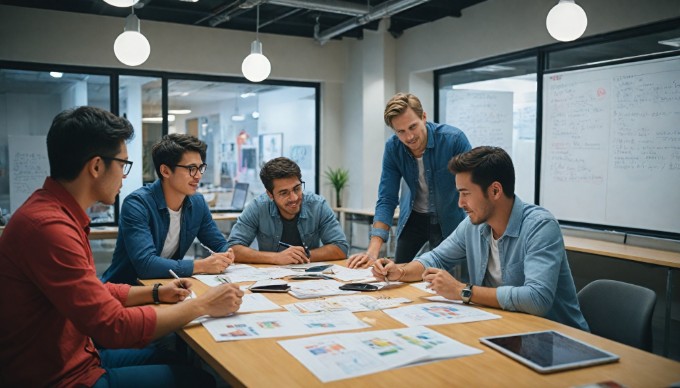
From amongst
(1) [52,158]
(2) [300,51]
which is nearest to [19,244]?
(1) [52,158]

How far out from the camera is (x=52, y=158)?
1.71 meters

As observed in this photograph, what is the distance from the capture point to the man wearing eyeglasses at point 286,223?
3.15 m

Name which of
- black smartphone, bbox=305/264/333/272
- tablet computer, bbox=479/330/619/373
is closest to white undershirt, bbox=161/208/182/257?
black smartphone, bbox=305/264/333/272

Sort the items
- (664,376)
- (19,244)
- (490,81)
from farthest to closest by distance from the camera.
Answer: (490,81) → (19,244) → (664,376)

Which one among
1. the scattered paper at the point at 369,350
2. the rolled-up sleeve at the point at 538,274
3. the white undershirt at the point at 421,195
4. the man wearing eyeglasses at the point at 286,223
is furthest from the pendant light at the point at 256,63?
the scattered paper at the point at 369,350

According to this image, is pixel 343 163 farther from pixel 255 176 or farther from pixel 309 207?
pixel 309 207

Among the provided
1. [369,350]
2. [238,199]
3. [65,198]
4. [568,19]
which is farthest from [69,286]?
[238,199]

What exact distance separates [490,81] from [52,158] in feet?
16.2

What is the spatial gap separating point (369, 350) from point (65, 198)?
3.24 ft

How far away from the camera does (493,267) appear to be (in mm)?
2361

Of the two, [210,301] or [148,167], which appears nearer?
[210,301]

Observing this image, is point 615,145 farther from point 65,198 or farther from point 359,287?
point 65,198

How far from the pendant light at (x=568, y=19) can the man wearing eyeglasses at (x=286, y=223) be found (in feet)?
5.58

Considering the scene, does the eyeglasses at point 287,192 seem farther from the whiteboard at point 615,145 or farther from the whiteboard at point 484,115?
the whiteboard at point 484,115
